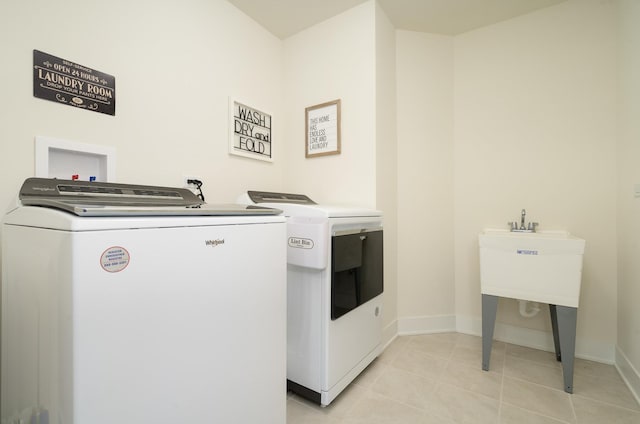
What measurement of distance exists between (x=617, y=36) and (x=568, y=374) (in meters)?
2.13

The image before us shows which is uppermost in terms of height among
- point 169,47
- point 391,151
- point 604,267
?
point 169,47

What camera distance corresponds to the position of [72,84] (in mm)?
1188

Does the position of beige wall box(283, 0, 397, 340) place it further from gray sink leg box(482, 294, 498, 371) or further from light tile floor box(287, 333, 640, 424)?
gray sink leg box(482, 294, 498, 371)

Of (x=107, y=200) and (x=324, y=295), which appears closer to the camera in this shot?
(x=107, y=200)

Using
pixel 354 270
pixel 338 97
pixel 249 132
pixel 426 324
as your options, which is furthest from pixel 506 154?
pixel 249 132

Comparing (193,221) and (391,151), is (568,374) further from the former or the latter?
(193,221)

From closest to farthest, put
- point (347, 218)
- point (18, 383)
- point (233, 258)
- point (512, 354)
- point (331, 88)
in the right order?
point (18, 383) < point (233, 258) < point (347, 218) < point (512, 354) < point (331, 88)

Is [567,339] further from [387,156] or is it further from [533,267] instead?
[387,156]

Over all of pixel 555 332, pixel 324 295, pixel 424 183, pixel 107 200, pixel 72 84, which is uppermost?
pixel 72 84

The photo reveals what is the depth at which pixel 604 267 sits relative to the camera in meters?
1.83

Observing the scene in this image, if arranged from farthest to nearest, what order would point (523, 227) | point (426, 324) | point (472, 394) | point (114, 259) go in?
1. point (426, 324)
2. point (523, 227)
3. point (472, 394)
4. point (114, 259)

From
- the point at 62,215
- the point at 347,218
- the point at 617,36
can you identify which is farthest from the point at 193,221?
the point at 617,36

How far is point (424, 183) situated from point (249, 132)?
4.79 ft

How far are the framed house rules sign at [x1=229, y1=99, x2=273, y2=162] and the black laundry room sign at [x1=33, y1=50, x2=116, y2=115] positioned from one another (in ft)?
2.26
